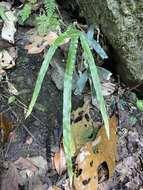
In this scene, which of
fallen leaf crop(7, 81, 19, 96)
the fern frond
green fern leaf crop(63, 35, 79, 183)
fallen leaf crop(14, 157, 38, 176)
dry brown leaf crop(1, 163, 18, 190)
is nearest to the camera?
green fern leaf crop(63, 35, 79, 183)

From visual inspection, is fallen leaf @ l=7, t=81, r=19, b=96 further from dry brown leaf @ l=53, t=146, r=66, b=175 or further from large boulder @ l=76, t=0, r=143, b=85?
large boulder @ l=76, t=0, r=143, b=85

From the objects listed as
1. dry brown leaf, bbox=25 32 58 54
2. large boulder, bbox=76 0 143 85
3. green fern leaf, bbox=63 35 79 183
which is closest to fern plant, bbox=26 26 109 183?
green fern leaf, bbox=63 35 79 183

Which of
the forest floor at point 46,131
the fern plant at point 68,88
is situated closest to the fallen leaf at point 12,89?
the forest floor at point 46,131

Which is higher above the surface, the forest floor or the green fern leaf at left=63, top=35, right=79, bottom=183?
the green fern leaf at left=63, top=35, right=79, bottom=183

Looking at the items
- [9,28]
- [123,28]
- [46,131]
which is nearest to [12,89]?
[46,131]

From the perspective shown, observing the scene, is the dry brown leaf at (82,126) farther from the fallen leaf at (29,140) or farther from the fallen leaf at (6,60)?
the fallen leaf at (6,60)

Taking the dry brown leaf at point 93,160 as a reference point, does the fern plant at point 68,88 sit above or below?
above
